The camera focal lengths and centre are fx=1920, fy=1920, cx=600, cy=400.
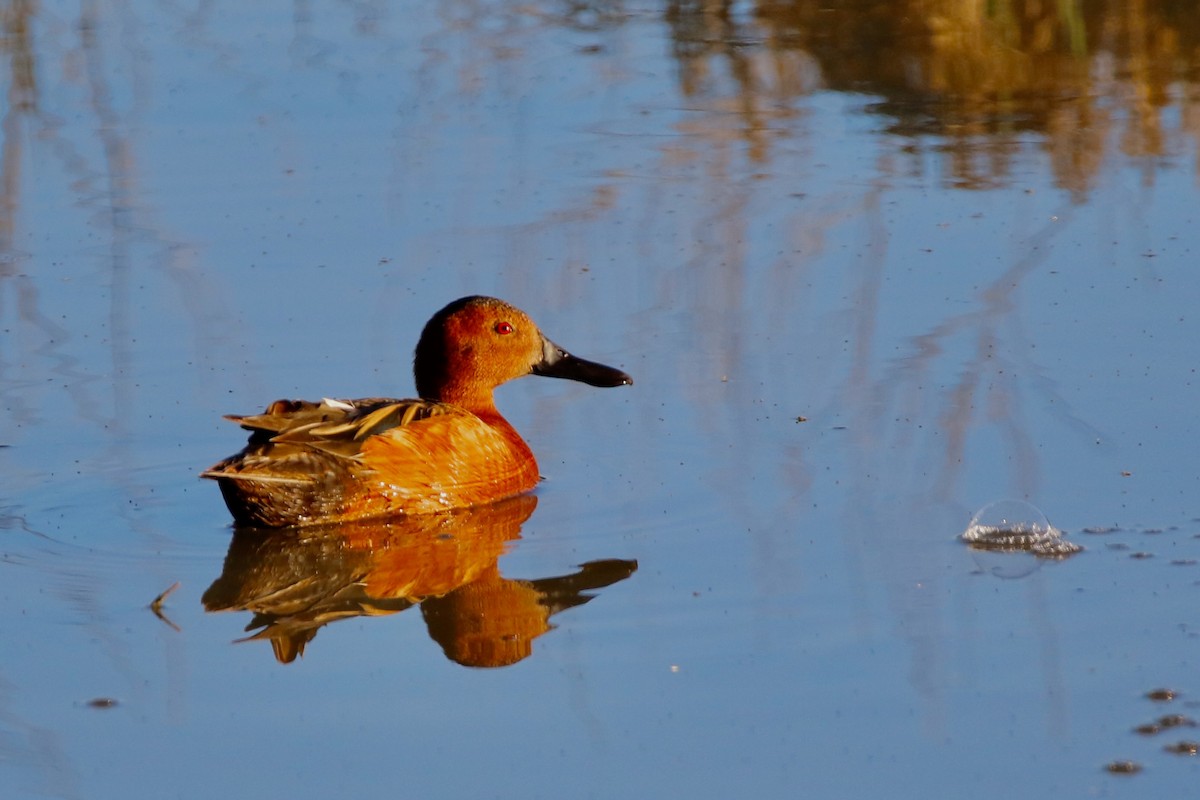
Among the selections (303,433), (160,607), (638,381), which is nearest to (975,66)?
→ (638,381)

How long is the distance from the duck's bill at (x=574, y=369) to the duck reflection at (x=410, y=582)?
65 cm

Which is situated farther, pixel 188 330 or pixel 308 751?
pixel 188 330

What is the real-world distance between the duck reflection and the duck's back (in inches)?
3.1

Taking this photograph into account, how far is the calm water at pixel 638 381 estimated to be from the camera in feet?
15.1

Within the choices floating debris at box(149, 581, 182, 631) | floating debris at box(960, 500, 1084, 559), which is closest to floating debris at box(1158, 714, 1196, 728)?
floating debris at box(960, 500, 1084, 559)

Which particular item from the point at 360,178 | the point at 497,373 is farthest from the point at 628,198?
the point at 497,373

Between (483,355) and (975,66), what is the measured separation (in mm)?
5472

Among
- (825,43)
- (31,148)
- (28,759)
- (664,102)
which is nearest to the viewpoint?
(28,759)

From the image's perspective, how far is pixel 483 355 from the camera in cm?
730

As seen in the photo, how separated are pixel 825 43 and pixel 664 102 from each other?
1575 mm

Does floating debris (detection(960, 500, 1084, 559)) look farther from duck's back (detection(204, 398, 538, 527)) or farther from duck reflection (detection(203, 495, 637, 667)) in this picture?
duck's back (detection(204, 398, 538, 527))

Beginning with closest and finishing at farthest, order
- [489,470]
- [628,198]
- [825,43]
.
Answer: [489,470] < [628,198] < [825,43]

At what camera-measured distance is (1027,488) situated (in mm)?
6133

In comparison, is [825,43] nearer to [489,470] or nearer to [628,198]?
[628,198]
